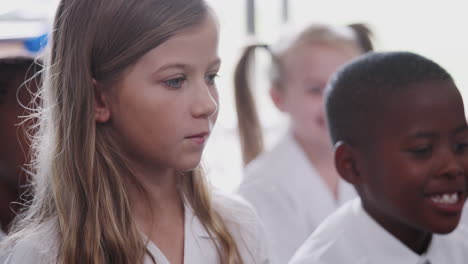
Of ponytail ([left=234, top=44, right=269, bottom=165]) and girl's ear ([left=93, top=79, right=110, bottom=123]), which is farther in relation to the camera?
ponytail ([left=234, top=44, right=269, bottom=165])

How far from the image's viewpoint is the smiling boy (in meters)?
1.00

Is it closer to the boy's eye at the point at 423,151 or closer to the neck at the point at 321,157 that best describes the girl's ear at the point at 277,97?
the neck at the point at 321,157

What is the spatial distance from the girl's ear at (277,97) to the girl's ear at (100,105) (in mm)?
868

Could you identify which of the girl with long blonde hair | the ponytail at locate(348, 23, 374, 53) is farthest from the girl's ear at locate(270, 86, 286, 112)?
the ponytail at locate(348, 23, 374, 53)

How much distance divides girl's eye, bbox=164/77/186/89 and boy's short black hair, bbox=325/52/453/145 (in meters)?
0.30

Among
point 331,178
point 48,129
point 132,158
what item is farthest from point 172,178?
point 331,178

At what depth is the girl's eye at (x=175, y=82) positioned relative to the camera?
95 cm

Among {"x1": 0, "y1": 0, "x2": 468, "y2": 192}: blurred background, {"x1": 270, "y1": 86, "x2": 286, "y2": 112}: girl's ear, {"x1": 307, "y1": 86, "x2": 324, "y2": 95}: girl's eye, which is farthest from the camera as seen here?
{"x1": 0, "y1": 0, "x2": 468, "y2": 192}: blurred background

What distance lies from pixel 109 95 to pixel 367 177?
0.42 meters

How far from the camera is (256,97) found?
187 cm

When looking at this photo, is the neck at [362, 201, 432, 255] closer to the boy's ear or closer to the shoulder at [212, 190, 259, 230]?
the boy's ear

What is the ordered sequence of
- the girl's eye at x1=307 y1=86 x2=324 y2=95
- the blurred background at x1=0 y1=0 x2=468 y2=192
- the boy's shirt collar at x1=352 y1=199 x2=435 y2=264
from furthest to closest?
the blurred background at x1=0 y1=0 x2=468 y2=192 → the girl's eye at x1=307 y1=86 x2=324 y2=95 → the boy's shirt collar at x1=352 y1=199 x2=435 y2=264

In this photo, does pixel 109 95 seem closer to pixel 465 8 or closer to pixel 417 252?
pixel 417 252

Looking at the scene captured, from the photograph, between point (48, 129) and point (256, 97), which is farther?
point (256, 97)
